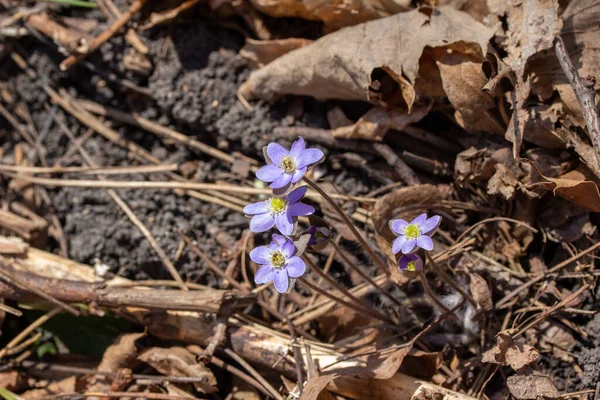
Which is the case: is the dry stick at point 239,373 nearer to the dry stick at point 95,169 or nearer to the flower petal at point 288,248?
the flower petal at point 288,248

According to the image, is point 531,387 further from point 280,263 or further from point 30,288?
point 30,288

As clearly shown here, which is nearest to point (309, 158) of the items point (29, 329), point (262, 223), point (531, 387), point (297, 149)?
point (297, 149)

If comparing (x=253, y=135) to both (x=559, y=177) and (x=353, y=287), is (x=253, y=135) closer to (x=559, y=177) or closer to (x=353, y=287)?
(x=353, y=287)

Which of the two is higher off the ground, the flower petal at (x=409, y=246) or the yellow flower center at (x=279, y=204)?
the yellow flower center at (x=279, y=204)

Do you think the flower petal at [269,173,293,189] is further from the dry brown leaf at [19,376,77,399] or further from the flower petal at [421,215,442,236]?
the dry brown leaf at [19,376,77,399]

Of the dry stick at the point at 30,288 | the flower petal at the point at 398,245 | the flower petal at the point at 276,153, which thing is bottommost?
the dry stick at the point at 30,288

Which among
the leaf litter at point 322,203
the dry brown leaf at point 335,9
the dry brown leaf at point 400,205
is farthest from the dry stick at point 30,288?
the dry brown leaf at point 335,9
